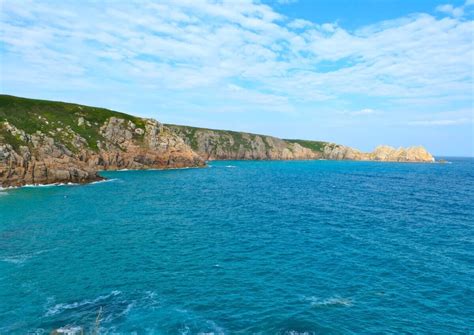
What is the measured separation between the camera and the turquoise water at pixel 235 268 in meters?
31.2

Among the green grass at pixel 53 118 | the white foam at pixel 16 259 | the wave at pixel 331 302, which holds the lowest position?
the white foam at pixel 16 259

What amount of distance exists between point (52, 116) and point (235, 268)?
150885 mm

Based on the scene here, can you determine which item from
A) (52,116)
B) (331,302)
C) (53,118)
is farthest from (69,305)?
(52,116)

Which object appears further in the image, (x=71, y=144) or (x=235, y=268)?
(x=71, y=144)

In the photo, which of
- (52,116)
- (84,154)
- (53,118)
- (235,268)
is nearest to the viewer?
(235,268)

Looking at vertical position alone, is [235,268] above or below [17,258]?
above

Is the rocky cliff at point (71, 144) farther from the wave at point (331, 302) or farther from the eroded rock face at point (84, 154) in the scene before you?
the wave at point (331, 302)

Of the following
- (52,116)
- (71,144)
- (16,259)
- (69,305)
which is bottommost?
(16,259)

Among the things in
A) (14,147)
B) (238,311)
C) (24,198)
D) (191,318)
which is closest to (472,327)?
(238,311)

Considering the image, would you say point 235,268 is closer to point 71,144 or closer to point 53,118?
point 71,144

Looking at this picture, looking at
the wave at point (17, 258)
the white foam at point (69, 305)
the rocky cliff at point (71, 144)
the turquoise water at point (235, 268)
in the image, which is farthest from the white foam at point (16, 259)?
the rocky cliff at point (71, 144)

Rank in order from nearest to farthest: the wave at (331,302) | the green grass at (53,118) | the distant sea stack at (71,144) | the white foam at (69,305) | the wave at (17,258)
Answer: the white foam at (69,305)
the wave at (331,302)
the wave at (17,258)
the distant sea stack at (71,144)
the green grass at (53,118)

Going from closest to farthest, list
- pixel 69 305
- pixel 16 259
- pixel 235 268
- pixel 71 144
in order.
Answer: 1. pixel 69 305
2. pixel 235 268
3. pixel 16 259
4. pixel 71 144

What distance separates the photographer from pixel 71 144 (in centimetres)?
14850
